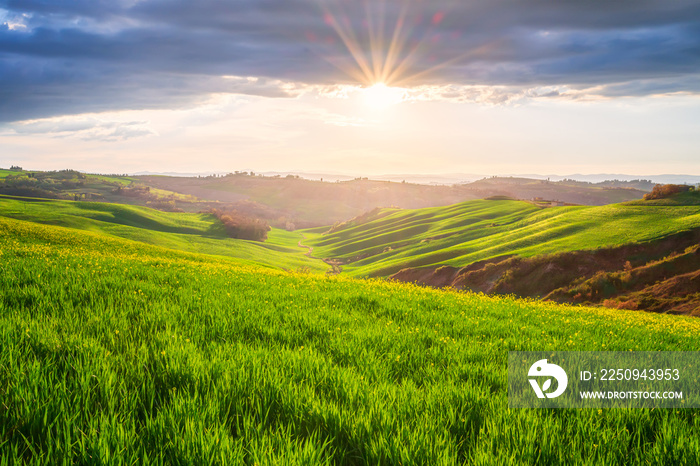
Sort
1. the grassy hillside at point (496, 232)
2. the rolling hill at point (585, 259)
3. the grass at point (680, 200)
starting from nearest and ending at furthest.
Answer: the rolling hill at point (585, 259) < the grassy hillside at point (496, 232) < the grass at point (680, 200)

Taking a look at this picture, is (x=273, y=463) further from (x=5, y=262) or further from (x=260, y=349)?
(x=5, y=262)

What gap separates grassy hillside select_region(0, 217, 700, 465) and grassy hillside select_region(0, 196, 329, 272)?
77.3 meters

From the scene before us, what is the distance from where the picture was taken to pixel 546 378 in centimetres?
522

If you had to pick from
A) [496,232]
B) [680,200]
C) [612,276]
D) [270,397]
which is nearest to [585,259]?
[612,276]

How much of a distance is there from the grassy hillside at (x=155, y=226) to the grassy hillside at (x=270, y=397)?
253 feet

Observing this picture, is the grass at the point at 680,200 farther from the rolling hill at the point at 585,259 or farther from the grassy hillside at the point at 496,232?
the grassy hillside at the point at 496,232

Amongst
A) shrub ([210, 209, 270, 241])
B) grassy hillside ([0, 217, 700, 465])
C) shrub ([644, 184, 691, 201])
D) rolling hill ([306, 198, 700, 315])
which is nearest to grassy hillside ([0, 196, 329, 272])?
shrub ([210, 209, 270, 241])

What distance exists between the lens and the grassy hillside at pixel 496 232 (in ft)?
208

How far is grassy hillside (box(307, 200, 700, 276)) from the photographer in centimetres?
6344

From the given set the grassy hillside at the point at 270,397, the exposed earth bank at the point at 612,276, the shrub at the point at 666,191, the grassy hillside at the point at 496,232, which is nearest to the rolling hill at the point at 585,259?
the exposed earth bank at the point at 612,276

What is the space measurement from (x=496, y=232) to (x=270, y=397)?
105m

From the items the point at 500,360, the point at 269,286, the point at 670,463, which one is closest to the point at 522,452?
the point at 670,463

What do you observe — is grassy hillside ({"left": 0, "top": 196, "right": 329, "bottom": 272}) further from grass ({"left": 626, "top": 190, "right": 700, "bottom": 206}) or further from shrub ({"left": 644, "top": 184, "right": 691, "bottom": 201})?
shrub ({"left": 644, "top": 184, "right": 691, "bottom": 201})

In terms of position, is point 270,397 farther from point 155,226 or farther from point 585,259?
point 155,226
